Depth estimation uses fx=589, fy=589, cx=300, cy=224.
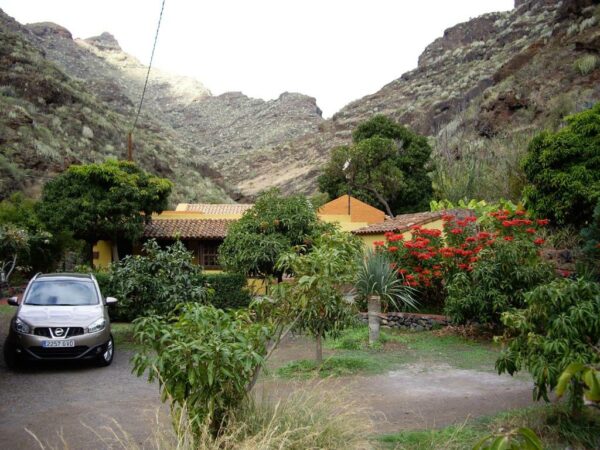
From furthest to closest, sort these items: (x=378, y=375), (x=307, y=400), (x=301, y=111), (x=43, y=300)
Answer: (x=301, y=111) < (x=43, y=300) < (x=378, y=375) < (x=307, y=400)

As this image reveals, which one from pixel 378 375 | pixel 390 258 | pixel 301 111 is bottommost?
pixel 378 375

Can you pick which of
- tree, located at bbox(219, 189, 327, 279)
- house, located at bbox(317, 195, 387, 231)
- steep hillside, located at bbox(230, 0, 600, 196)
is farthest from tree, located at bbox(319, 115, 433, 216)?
tree, located at bbox(219, 189, 327, 279)

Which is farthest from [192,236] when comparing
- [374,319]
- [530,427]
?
[530,427]

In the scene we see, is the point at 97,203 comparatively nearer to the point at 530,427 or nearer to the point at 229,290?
the point at 229,290

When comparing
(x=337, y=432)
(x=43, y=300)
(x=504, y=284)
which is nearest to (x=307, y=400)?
(x=337, y=432)

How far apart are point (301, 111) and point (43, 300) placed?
102158 millimetres

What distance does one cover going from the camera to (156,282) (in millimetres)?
14297

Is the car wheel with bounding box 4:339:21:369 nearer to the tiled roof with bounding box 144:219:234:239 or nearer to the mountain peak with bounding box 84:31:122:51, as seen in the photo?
the tiled roof with bounding box 144:219:234:239

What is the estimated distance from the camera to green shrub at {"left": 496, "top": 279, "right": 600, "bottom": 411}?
5.64 m

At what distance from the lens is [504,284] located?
41.8 feet

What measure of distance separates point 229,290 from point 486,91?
36.6m

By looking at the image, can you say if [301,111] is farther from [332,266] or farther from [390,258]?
[332,266]

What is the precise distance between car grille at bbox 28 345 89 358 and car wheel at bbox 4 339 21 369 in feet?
1.74

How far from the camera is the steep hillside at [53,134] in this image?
3441cm
